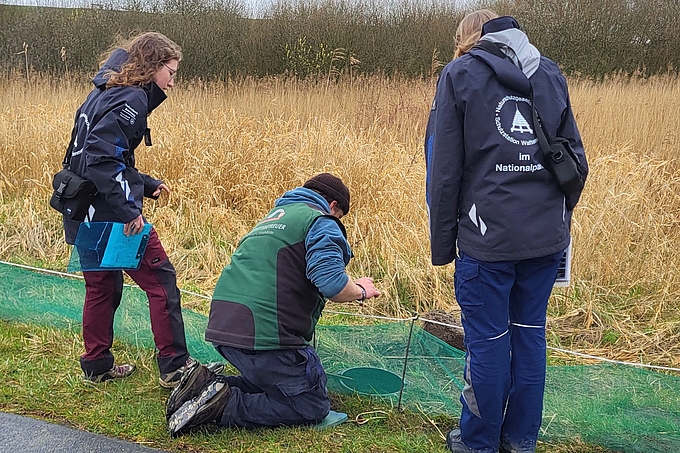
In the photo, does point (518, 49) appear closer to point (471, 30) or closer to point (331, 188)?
point (471, 30)

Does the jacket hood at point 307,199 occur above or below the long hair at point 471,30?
below

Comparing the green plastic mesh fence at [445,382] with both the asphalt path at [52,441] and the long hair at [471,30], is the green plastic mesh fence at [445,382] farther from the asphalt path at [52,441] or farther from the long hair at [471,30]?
the long hair at [471,30]

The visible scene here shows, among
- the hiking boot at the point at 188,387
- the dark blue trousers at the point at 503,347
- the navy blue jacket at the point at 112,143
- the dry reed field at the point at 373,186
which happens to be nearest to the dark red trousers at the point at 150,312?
the navy blue jacket at the point at 112,143

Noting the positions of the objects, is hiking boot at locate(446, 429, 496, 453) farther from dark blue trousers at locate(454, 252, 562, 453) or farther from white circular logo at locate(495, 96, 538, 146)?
white circular logo at locate(495, 96, 538, 146)

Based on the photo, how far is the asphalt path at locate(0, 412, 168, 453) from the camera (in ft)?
10.1

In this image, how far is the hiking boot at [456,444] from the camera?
9.74 ft

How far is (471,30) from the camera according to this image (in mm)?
2945

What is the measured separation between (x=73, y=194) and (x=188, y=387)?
1.12 meters

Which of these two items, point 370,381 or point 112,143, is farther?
point 370,381

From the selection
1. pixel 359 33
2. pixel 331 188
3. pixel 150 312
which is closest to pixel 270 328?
pixel 331 188

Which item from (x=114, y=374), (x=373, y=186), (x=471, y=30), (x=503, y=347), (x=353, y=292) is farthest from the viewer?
(x=373, y=186)

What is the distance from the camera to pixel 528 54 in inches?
107

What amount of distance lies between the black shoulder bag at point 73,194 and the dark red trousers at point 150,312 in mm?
356

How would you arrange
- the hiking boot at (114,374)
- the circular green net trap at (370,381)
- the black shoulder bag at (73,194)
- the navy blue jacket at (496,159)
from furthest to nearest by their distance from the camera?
the hiking boot at (114,374)
the circular green net trap at (370,381)
the black shoulder bag at (73,194)
the navy blue jacket at (496,159)
